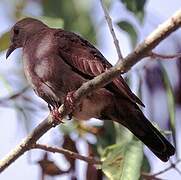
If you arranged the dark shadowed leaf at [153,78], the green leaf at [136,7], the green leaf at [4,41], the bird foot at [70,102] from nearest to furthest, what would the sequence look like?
the bird foot at [70,102] < the dark shadowed leaf at [153,78] < the green leaf at [136,7] < the green leaf at [4,41]

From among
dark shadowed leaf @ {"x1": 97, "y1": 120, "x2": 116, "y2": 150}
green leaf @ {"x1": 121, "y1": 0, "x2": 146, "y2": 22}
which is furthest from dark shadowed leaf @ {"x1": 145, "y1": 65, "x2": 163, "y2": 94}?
dark shadowed leaf @ {"x1": 97, "y1": 120, "x2": 116, "y2": 150}

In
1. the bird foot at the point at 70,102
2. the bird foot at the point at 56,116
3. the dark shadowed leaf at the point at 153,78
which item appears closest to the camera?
the bird foot at the point at 70,102

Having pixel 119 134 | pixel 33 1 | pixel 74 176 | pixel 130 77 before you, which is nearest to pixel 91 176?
pixel 74 176

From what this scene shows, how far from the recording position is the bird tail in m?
3.53

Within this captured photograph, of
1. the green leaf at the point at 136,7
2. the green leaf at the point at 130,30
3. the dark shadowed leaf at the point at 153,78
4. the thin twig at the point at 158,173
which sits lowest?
the thin twig at the point at 158,173

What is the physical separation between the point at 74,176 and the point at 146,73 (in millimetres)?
687

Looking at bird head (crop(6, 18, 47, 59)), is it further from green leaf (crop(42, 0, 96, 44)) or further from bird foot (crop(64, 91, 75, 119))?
bird foot (crop(64, 91, 75, 119))

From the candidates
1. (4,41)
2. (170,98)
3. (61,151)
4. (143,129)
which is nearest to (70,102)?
(61,151)

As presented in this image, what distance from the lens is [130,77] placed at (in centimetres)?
400

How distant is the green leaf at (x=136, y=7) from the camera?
12.6 ft

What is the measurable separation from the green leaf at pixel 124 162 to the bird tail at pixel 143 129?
0.19 feet

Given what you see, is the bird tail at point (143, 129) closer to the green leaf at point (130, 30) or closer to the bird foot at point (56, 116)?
the bird foot at point (56, 116)

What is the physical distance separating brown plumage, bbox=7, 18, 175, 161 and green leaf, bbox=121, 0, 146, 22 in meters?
0.37

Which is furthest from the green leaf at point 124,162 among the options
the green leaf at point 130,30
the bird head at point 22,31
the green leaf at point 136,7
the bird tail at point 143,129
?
the bird head at point 22,31
